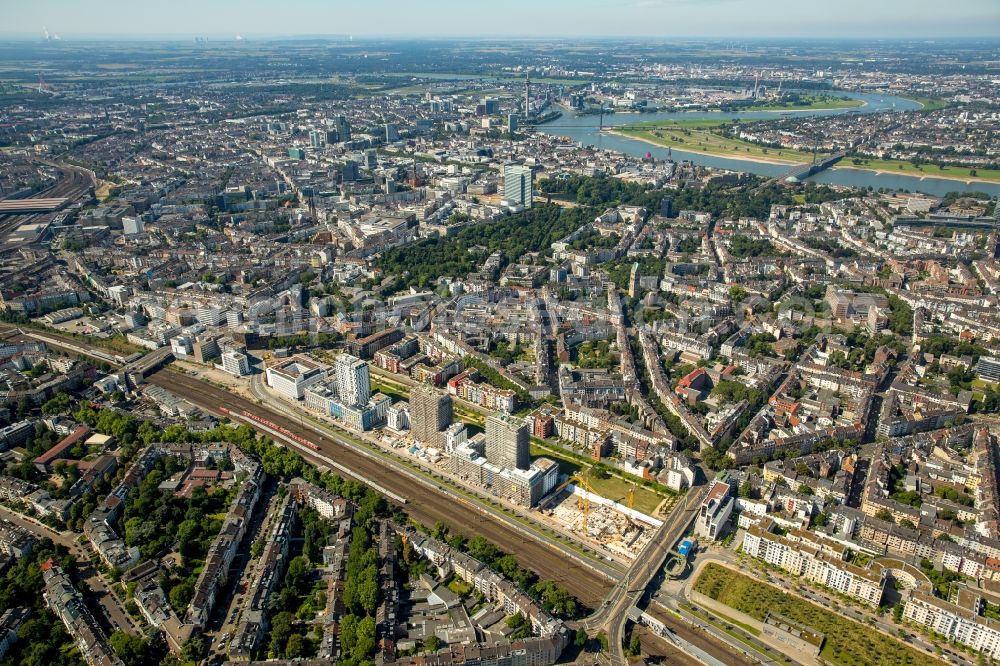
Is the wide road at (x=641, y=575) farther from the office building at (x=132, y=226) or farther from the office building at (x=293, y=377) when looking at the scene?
the office building at (x=132, y=226)

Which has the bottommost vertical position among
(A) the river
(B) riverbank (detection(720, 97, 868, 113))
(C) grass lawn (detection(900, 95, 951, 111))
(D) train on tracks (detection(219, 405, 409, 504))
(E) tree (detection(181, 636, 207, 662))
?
(D) train on tracks (detection(219, 405, 409, 504))

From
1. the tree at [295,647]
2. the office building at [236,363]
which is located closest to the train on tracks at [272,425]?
the office building at [236,363]

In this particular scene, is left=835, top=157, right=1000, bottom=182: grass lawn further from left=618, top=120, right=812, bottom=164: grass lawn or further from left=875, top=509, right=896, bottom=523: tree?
left=875, top=509, right=896, bottom=523: tree

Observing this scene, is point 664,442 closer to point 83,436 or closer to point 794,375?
point 794,375

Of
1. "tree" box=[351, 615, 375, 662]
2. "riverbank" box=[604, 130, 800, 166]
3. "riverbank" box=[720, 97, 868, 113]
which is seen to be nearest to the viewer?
"tree" box=[351, 615, 375, 662]

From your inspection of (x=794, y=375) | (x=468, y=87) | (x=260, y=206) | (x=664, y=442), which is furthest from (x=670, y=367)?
(x=468, y=87)

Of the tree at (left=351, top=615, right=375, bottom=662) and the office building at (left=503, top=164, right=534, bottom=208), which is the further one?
the office building at (left=503, top=164, right=534, bottom=208)

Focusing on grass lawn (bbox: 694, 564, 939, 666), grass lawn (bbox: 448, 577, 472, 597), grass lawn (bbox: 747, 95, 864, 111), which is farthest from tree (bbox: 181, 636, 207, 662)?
grass lawn (bbox: 747, 95, 864, 111)
